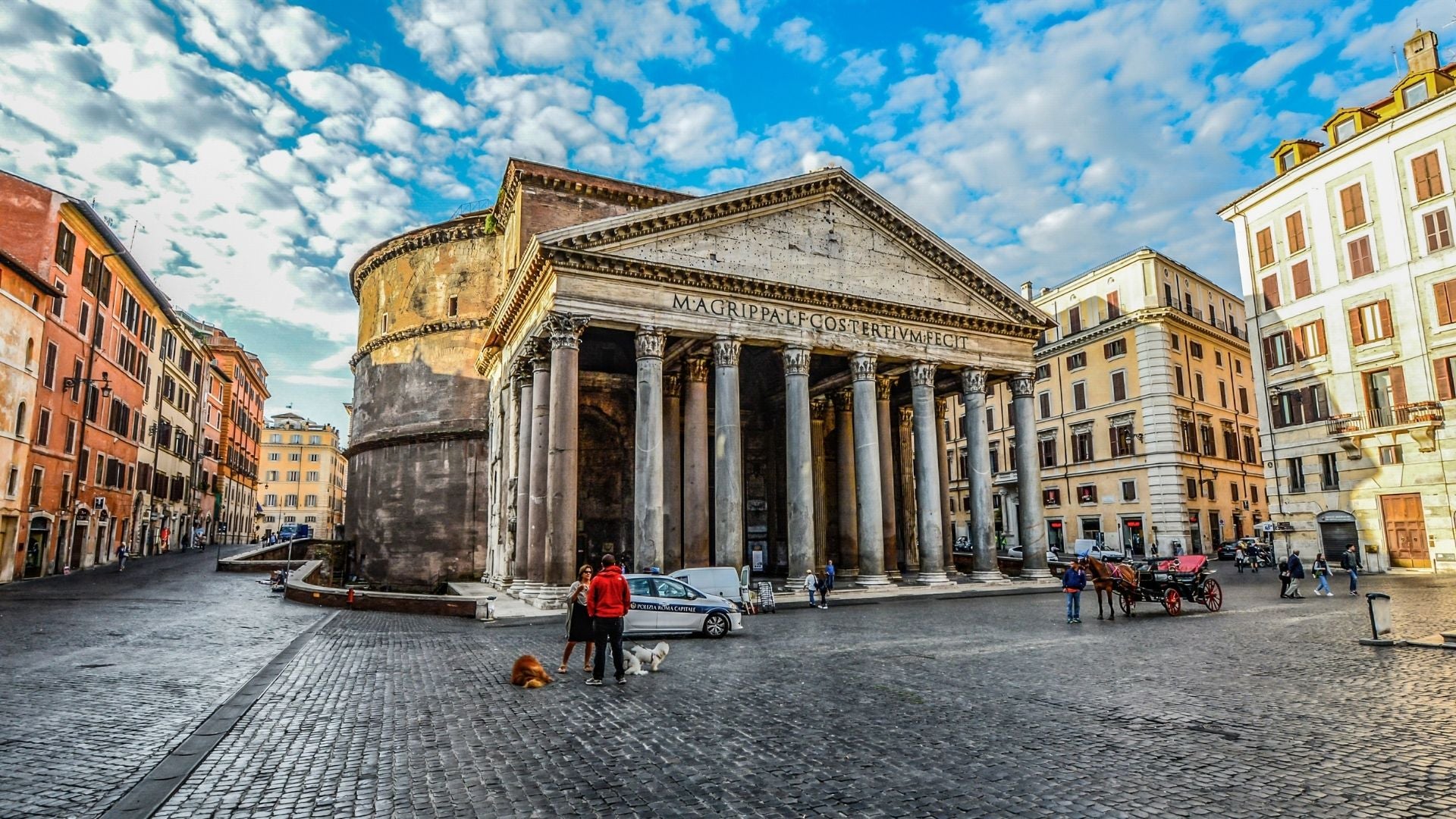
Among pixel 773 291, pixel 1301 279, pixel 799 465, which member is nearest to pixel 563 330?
pixel 773 291

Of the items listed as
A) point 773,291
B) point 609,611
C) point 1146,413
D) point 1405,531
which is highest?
point 773,291

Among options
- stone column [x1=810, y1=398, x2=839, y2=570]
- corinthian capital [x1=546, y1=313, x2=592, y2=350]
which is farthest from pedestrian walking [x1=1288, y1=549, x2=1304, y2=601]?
corinthian capital [x1=546, y1=313, x2=592, y2=350]

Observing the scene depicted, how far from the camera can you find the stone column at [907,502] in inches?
1251

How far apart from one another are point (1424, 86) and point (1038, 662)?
29.6 m

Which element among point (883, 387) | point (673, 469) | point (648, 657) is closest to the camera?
point (648, 657)

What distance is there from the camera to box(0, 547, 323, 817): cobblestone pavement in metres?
5.79

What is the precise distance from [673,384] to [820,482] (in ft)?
26.7

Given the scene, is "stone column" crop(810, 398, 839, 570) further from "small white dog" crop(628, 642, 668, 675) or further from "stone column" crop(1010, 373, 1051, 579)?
"small white dog" crop(628, 642, 668, 675)

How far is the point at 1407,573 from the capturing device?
25.9m

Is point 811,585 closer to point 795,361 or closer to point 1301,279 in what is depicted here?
point 795,361

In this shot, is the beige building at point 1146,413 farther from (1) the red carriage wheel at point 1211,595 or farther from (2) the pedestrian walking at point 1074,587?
(2) the pedestrian walking at point 1074,587

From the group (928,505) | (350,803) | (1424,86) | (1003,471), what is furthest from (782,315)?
(1003,471)

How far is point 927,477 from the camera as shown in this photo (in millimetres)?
25703

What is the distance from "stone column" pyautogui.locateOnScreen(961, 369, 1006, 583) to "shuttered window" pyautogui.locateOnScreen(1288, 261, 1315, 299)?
1399 cm
